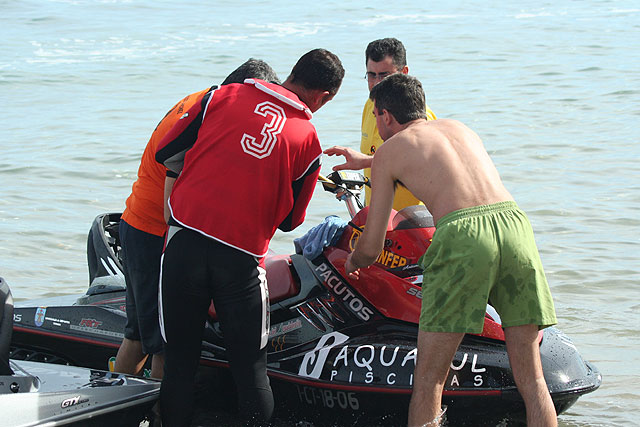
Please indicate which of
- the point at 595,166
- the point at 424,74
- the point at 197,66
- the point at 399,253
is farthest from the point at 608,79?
the point at 399,253

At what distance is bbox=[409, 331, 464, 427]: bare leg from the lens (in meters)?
3.70

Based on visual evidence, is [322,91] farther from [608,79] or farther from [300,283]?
[608,79]

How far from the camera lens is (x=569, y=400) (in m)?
3.96

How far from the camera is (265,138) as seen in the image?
367 cm

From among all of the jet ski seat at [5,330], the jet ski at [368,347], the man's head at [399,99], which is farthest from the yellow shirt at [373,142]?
the jet ski seat at [5,330]

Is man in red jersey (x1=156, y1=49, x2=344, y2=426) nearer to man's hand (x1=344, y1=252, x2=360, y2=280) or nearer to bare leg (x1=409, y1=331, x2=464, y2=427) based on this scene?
man's hand (x1=344, y1=252, x2=360, y2=280)

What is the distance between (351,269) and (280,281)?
1.63 ft

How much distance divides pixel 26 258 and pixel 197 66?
13.0m

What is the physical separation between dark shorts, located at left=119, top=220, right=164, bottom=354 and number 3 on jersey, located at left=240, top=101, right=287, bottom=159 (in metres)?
0.92

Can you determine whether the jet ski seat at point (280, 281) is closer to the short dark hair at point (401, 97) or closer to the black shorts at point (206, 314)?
the black shorts at point (206, 314)

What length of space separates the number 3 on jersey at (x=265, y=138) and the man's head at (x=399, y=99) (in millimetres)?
521

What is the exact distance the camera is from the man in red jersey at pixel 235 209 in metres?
3.68

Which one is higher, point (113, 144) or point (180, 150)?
point (180, 150)

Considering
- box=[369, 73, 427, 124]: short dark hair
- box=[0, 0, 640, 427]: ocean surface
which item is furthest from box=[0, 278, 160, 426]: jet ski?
box=[0, 0, 640, 427]: ocean surface
